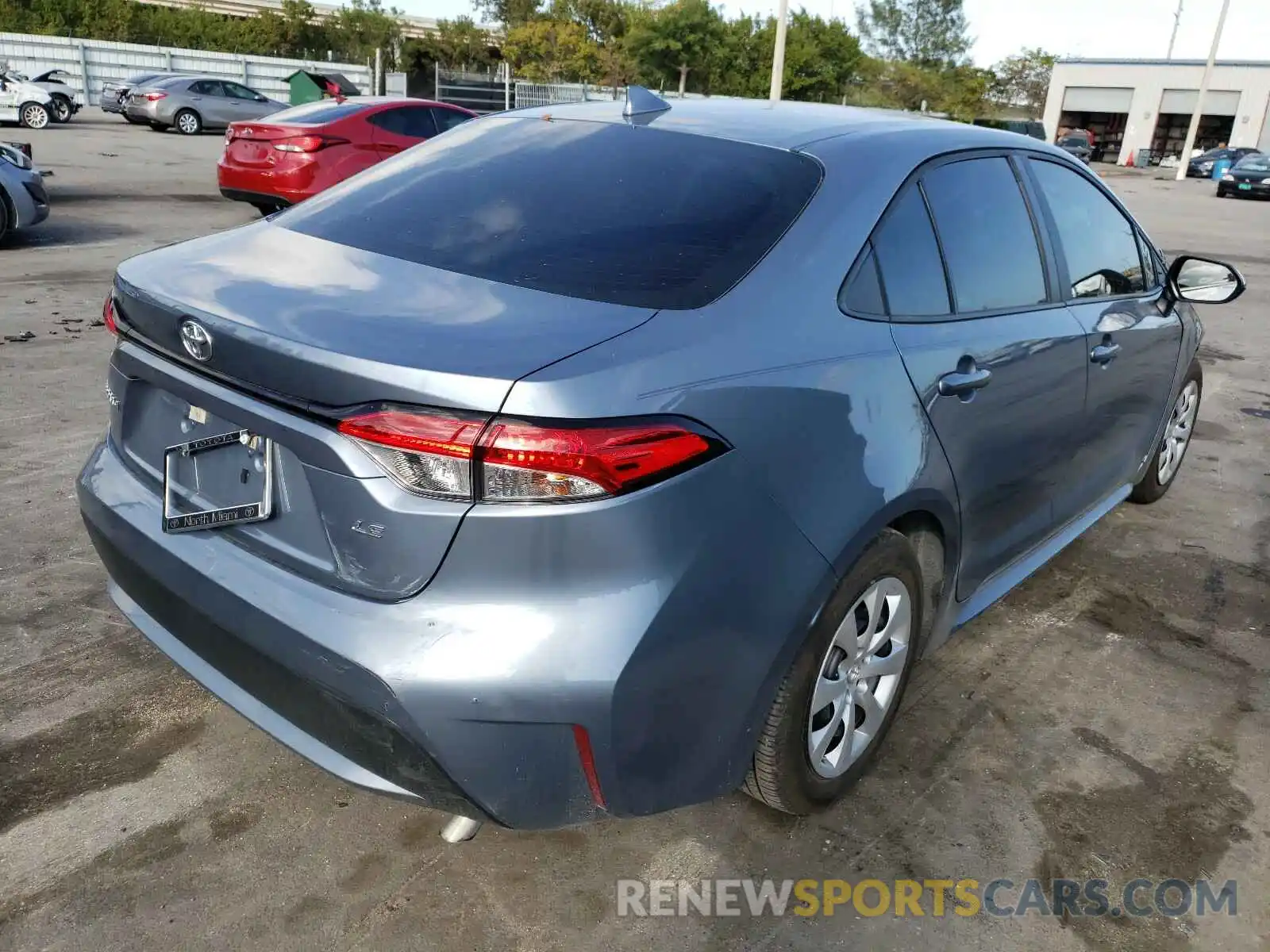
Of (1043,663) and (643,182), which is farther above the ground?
(643,182)

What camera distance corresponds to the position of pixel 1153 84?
5725cm

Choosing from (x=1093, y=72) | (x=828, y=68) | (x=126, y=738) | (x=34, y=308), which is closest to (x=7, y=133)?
(x=34, y=308)

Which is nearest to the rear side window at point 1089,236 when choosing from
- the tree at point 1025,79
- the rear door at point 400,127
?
the rear door at point 400,127

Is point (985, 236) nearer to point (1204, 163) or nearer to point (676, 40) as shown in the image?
point (1204, 163)

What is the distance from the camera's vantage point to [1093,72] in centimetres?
5962

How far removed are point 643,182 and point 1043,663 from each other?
213 centimetres

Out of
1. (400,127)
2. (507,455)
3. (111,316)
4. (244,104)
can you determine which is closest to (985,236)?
(507,455)

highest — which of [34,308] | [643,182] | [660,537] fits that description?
[643,182]

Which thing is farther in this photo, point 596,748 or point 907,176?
point 907,176

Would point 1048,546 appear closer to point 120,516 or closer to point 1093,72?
point 120,516

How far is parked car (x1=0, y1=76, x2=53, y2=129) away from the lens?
23.0 metres

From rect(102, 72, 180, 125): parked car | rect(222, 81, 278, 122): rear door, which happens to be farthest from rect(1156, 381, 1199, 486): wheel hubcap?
rect(102, 72, 180, 125): parked car

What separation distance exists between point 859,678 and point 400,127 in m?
11.6

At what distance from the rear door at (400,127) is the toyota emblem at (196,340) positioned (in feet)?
34.7
